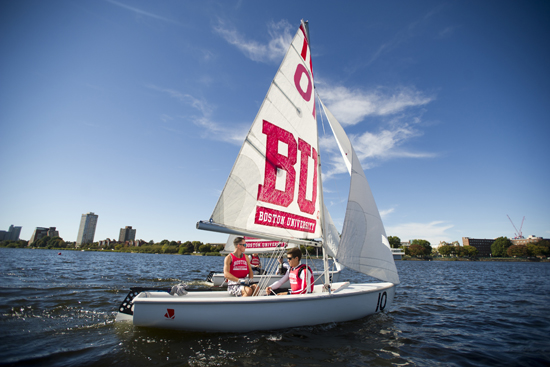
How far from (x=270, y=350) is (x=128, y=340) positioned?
2.66m

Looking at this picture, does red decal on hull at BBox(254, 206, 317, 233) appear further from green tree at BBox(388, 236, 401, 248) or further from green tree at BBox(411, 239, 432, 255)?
green tree at BBox(388, 236, 401, 248)

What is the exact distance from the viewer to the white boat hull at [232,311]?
4.57m

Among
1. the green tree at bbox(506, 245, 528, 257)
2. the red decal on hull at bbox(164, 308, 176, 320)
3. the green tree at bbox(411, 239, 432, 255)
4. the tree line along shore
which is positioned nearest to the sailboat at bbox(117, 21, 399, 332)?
the red decal on hull at bbox(164, 308, 176, 320)

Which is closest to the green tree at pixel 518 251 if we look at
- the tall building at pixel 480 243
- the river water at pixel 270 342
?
the tall building at pixel 480 243

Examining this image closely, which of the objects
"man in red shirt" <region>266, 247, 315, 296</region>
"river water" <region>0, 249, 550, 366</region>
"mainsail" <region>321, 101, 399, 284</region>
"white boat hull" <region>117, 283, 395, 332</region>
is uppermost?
"mainsail" <region>321, 101, 399, 284</region>

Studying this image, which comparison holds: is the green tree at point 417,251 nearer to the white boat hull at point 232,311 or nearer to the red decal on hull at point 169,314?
the white boat hull at point 232,311

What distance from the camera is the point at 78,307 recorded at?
7.08 meters

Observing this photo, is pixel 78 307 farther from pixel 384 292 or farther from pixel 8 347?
pixel 384 292

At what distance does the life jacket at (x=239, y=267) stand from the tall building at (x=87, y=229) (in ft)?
639

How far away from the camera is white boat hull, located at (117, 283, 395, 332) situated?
4.57 meters

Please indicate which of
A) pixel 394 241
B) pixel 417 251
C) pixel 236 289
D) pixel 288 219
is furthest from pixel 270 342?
pixel 394 241

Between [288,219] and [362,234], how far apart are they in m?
2.21

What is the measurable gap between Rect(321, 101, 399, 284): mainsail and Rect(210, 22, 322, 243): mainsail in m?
0.93

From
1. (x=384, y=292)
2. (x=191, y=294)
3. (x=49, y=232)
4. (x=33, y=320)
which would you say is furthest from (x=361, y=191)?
(x=49, y=232)
